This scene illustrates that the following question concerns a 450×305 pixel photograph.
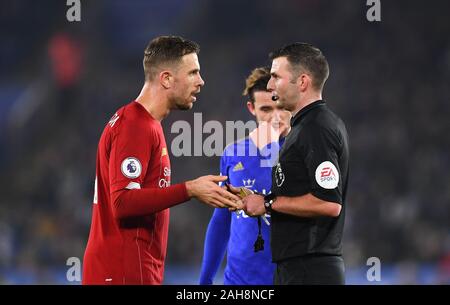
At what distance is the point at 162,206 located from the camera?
13.5 feet

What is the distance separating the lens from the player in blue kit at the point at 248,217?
5207 mm

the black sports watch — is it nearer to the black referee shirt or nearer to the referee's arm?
the black referee shirt

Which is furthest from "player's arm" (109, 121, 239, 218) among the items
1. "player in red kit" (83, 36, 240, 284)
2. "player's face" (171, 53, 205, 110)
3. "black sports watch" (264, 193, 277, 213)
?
"player's face" (171, 53, 205, 110)

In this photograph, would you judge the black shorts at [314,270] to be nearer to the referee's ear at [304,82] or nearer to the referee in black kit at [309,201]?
the referee in black kit at [309,201]

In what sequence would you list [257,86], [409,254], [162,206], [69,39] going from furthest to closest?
[69,39]
[409,254]
[257,86]
[162,206]

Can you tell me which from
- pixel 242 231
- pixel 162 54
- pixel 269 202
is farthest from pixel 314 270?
pixel 162 54

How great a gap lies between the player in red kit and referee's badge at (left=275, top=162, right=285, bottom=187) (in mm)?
301

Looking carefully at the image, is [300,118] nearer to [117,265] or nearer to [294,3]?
[117,265]

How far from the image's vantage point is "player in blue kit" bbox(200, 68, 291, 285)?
5.21 m

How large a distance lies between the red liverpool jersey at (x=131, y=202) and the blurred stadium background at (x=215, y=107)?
5617 millimetres

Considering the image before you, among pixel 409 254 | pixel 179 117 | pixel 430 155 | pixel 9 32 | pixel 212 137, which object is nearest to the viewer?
pixel 212 137

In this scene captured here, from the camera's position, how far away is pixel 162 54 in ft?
15.2

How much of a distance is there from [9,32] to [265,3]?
20.8 ft

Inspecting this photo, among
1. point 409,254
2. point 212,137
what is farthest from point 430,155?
point 212,137
